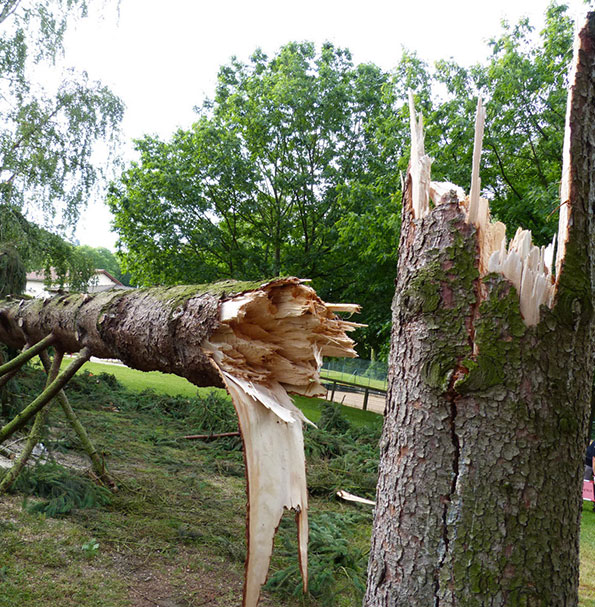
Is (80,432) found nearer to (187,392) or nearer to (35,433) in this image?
(35,433)

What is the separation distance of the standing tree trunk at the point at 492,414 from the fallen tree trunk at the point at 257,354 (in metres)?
0.35

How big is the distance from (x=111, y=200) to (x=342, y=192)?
785 centimetres

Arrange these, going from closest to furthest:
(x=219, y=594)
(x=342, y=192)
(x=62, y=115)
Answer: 1. (x=219, y=594)
2. (x=62, y=115)
3. (x=342, y=192)

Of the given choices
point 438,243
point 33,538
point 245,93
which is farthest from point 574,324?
point 245,93

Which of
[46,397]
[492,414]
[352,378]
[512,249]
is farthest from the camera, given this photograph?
[352,378]

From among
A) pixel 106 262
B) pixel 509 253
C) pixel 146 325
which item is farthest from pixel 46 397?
pixel 106 262

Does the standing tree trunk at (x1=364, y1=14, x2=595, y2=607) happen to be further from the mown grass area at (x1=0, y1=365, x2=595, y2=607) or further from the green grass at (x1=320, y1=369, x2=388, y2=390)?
the green grass at (x1=320, y1=369, x2=388, y2=390)

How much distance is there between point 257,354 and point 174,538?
9.51 feet

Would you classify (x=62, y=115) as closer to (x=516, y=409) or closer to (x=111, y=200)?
(x=111, y=200)

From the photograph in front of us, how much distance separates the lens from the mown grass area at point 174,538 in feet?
10.8

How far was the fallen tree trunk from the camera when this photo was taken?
5.32 feet

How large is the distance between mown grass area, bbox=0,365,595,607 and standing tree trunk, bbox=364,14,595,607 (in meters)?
2.13

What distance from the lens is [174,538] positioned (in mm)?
4117

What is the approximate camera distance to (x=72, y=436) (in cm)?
661
